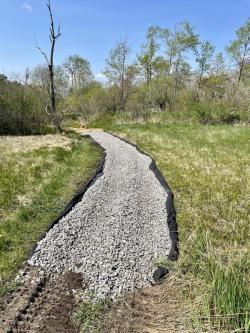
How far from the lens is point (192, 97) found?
3281 centimetres

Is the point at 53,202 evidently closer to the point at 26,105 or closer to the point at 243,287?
the point at 243,287

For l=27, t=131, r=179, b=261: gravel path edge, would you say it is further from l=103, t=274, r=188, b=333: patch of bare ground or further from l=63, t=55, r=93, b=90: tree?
l=63, t=55, r=93, b=90: tree

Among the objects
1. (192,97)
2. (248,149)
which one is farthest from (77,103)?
(248,149)

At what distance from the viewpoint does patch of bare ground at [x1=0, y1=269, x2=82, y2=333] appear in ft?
11.5

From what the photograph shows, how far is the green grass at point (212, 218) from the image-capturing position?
3307 mm

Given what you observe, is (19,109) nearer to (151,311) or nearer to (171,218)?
(171,218)

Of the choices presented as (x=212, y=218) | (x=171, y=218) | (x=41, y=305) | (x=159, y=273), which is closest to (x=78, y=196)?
(x=171, y=218)

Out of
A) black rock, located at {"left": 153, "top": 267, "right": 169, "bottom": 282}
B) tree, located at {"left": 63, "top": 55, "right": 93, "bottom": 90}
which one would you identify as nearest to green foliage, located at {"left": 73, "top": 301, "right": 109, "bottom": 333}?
black rock, located at {"left": 153, "top": 267, "right": 169, "bottom": 282}

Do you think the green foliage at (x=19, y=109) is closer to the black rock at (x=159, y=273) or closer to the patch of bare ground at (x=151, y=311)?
the black rock at (x=159, y=273)

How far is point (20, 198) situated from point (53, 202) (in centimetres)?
79

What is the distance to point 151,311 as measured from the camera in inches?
150

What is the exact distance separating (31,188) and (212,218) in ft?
15.1

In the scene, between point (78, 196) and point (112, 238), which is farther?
point (78, 196)

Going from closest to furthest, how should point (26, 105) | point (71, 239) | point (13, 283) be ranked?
point (13, 283)
point (71, 239)
point (26, 105)
